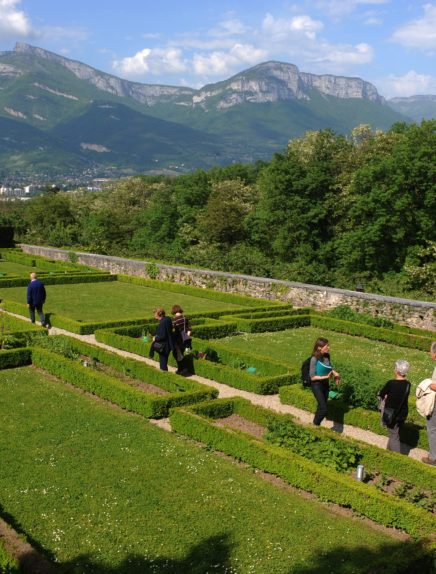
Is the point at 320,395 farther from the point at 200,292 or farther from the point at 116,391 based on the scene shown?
the point at 200,292

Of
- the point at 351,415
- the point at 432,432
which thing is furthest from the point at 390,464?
the point at 351,415

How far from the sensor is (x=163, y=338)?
1251cm

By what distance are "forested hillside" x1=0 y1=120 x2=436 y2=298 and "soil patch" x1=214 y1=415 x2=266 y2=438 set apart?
13842 mm

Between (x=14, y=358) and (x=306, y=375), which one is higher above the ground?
(x=306, y=375)

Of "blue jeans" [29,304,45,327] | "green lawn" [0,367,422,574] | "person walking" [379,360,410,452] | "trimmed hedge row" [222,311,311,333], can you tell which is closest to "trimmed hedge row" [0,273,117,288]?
"blue jeans" [29,304,45,327]

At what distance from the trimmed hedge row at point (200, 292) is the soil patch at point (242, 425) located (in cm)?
1080

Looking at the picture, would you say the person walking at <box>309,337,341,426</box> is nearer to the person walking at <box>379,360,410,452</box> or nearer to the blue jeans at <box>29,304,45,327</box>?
the person walking at <box>379,360,410,452</box>

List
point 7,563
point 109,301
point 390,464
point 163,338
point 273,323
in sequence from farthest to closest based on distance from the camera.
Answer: point 109,301 → point 273,323 → point 163,338 → point 390,464 → point 7,563

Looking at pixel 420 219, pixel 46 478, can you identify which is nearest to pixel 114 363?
pixel 46 478

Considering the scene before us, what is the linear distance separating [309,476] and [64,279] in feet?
69.1

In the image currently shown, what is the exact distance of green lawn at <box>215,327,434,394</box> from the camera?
1484 centimetres

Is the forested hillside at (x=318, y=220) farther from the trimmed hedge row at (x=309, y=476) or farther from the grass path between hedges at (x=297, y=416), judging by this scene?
the trimmed hedge row at (x=309, y=476)

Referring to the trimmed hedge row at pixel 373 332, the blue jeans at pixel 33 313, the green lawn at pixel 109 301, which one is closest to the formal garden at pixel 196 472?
the blue jeans at pixel 33 313

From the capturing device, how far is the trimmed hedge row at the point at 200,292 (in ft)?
74.3
